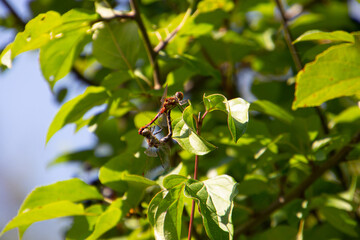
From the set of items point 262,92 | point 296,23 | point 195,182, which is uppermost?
point 195,182

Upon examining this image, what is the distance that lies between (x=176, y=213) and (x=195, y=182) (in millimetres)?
71

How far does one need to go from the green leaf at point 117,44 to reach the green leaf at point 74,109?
0.11 meters

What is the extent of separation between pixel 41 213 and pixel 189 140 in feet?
1.43

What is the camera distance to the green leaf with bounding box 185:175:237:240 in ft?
2.04

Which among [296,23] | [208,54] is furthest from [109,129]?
[296,23]

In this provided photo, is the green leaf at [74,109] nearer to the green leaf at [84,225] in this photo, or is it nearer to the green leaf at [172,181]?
the green leaf at [84,225]

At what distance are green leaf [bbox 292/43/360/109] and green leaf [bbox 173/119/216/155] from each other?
0.60 ft

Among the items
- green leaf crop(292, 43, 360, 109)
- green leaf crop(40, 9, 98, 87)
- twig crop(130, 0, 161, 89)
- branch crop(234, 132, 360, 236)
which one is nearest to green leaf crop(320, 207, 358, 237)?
branch crop(234, 132, 360, 236)

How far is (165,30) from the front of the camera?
3.66 feet

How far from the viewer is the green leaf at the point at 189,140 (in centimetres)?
62

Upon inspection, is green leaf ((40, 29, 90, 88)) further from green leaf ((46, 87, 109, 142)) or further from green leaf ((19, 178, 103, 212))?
green leaf ((19, 178, 103, 212))

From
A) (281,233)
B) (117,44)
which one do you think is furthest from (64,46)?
(281,233)

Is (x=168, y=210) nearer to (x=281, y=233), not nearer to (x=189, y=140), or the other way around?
(x=189, y=140)

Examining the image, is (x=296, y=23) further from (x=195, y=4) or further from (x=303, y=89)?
(x=303, y=89)
